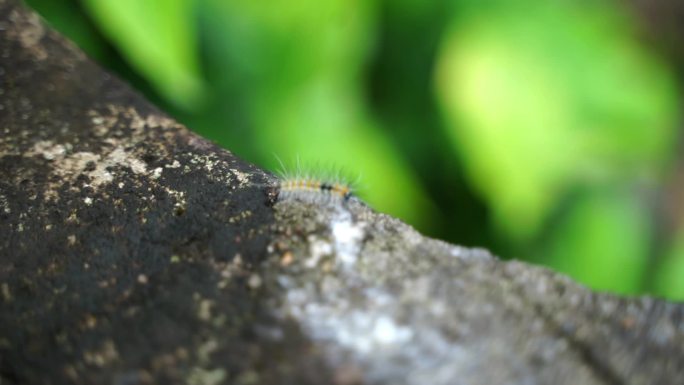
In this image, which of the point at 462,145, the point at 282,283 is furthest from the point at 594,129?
the point at 282,283

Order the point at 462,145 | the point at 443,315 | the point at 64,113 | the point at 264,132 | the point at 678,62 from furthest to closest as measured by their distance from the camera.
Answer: the point at 678,62 → the point at 462,145 → the point at 264,132 → the point at 64,113 → the point at 443,315

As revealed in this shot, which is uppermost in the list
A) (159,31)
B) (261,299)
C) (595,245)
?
(595,245)

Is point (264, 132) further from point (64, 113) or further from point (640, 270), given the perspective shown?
point (640, 270)

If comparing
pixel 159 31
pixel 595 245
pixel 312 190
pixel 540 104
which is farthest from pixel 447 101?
pixel 312 190

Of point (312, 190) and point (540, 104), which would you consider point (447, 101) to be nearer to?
point (540, 104)

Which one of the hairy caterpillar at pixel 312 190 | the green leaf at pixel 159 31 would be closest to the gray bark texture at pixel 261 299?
the hairy caterpillar at pixel 312 190

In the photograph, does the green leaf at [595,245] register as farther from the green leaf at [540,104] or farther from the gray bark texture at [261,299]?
the gray bark texture at [261,299]

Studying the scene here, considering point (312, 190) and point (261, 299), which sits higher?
point (312, 190)

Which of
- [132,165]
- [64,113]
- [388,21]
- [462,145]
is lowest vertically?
[132,165]
